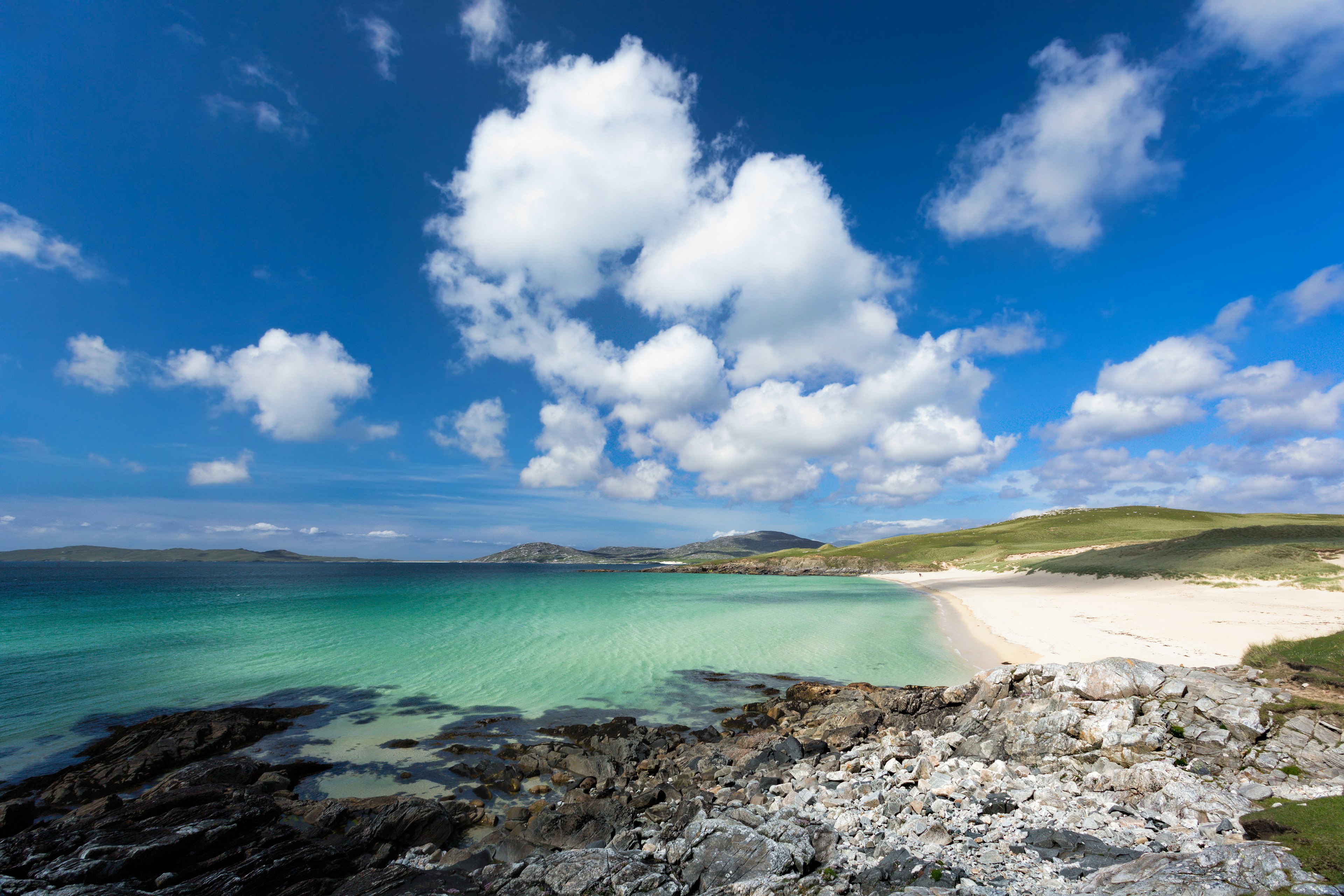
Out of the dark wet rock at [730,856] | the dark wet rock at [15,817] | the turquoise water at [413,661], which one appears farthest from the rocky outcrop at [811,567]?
the dark wet rock at [15,817]

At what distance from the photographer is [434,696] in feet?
56.2

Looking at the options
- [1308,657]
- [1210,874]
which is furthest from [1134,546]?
[1210,874]

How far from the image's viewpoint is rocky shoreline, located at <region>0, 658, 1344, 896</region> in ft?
21.1

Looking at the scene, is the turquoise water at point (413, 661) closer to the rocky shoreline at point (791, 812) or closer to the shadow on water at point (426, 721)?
the shadow on water at point (426, 721)

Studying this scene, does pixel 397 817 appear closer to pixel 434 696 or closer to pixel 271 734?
pixel 271 734

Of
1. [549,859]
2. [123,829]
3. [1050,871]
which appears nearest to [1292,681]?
[1050,871]

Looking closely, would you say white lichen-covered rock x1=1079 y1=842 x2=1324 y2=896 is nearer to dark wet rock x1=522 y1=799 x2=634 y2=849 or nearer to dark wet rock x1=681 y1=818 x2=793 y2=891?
dark wet rock x1=681 y1=818 x2=793 y2=891

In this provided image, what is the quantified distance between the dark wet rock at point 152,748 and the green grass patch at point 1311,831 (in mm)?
18436

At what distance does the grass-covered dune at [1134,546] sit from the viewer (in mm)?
36156

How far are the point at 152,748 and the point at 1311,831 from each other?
2048 centimetres

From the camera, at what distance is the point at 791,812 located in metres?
8.24

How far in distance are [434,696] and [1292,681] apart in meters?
21.8

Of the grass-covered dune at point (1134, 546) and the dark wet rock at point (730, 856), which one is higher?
the grass-covered dune at point (1134, 546)

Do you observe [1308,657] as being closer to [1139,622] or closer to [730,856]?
[1139,622]
